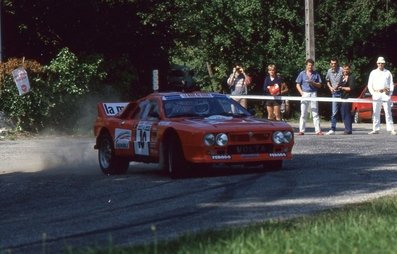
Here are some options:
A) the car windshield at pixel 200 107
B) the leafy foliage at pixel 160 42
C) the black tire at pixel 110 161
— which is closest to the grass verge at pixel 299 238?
the car windshield at pixel 200 107

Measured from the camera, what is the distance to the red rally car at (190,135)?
18234mm

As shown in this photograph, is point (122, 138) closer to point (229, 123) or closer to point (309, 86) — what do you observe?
point (229, 123)

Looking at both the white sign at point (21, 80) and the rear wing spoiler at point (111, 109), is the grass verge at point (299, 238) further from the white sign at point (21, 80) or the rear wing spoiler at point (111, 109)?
the white sign at point (21, 80)

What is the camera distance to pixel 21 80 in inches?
1320

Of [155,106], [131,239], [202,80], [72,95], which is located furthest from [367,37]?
[131,239]

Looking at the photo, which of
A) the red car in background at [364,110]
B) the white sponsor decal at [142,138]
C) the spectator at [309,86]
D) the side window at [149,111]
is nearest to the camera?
the white sponsor decal at [142,138]

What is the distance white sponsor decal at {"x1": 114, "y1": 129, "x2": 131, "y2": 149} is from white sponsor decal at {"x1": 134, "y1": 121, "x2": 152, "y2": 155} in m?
0.33

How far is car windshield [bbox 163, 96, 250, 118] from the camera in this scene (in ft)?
64.1

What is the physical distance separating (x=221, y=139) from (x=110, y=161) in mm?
3232

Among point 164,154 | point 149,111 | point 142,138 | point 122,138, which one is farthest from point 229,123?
point 122,138

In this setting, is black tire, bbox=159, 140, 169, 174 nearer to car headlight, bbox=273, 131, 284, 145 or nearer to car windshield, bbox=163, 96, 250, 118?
car windshield, bbox=163, 96, 250, 118

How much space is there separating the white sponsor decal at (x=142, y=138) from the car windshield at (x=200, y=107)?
1.33ft

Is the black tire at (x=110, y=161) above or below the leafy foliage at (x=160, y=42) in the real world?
below

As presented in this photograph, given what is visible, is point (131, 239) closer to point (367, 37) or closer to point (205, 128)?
point (205, 128)
